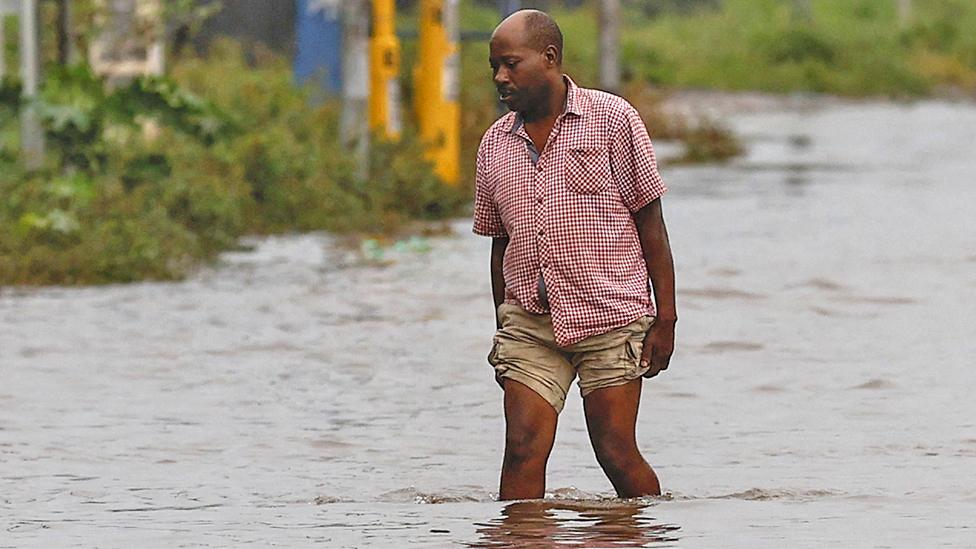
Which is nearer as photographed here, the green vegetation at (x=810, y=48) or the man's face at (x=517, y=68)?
the man's face at (x=517, y=68)

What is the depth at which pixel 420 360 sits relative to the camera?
11.8 metres

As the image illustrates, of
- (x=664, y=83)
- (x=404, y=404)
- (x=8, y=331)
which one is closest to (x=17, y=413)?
(x=404, y=404)

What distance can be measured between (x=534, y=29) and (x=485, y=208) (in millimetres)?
574

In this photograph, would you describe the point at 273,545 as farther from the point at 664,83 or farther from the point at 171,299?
the point at 664,83

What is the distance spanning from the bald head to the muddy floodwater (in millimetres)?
1393

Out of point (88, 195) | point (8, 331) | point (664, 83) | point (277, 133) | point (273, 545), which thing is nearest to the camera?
point (273, 545)

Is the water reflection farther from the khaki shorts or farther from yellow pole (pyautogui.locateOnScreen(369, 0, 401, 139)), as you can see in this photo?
yellow pole (pyautogui.locateOnScreen(369, 0, 401, 139))

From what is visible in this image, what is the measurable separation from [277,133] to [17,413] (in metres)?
8.12

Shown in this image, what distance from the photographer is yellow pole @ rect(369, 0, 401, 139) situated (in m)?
19.6

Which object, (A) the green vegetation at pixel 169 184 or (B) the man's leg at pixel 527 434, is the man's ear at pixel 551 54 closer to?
(B) the man's leg at pixel 527 434

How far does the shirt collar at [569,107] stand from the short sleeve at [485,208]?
4.2 inches

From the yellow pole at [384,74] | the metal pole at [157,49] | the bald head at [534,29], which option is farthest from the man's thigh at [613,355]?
the yellow pole at [384,74]

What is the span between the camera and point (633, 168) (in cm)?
729

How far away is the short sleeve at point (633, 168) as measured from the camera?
7.29 meters
